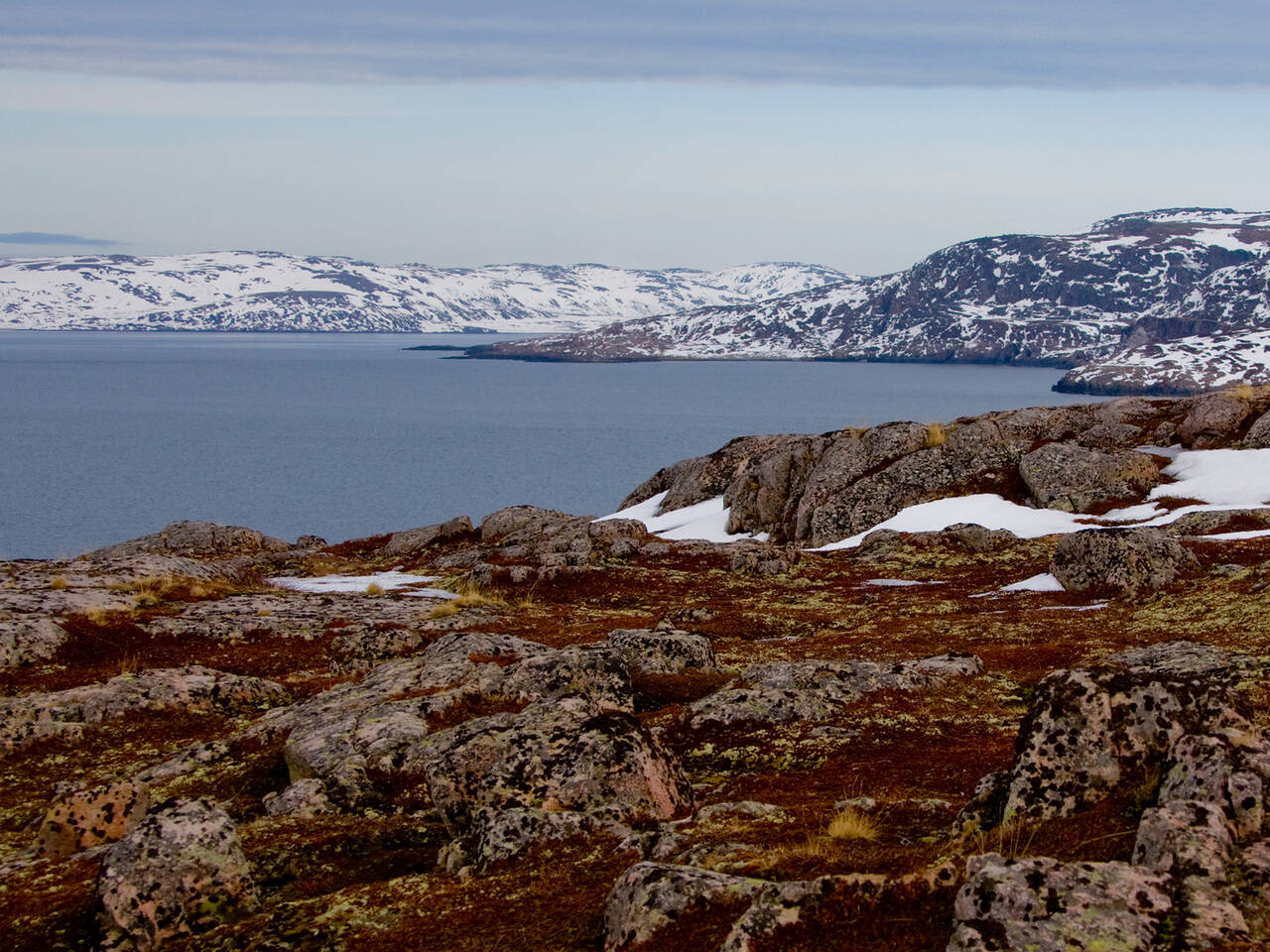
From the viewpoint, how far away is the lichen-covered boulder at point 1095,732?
8969mm

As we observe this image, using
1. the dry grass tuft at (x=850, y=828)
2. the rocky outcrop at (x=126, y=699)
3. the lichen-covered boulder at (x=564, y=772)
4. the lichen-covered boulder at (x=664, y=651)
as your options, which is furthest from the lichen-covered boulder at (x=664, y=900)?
the rocky outcrop at (x=126, y=699)

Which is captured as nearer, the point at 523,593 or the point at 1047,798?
the point at 1047,798

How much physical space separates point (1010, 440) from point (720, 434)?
134070 millimetres

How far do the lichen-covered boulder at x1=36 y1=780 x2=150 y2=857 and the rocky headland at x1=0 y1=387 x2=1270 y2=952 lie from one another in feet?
0.11

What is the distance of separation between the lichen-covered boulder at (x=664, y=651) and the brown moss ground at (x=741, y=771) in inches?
40.0

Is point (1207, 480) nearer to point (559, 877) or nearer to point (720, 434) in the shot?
point (559, 877)

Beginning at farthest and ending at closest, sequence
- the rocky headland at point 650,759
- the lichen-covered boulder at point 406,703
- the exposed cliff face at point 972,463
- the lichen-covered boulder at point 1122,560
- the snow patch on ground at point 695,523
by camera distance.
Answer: the snow patch on ground at point 695,523 → the exposed cliff face at point 972,463 → the lichen-covered boulder at point 1122,560 → the lichen-covered boulder at point 406,703 → the rocky headland at point 650,759

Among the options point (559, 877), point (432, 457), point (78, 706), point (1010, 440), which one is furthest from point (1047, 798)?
point (432, 457)

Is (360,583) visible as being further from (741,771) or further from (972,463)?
(972,463)

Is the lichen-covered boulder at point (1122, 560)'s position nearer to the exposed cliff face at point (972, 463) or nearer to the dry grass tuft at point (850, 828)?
the exposed cliff face at point (972, 463)

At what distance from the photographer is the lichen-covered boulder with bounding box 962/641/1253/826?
897 centimetres

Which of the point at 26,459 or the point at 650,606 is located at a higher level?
the point at 650,606

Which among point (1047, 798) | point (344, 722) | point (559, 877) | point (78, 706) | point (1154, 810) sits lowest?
point (78, 706)

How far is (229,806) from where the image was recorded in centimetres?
1363
